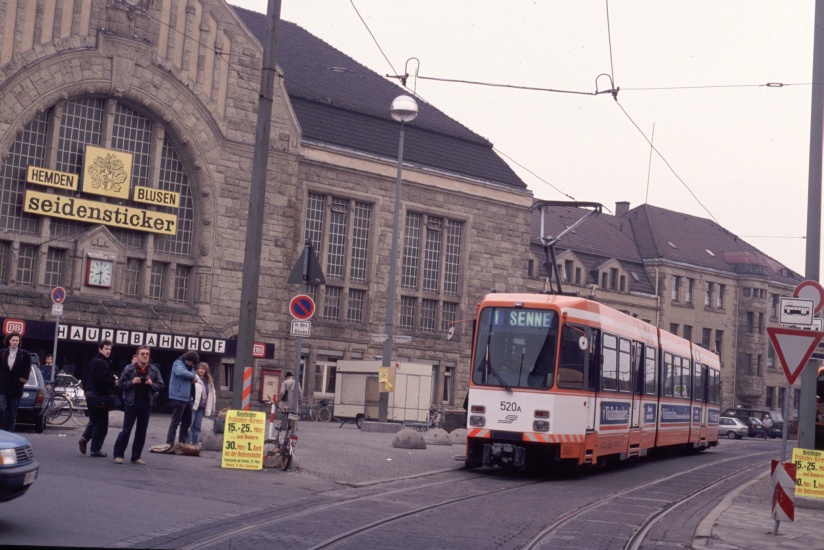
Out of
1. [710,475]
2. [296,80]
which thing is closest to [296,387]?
[710,475]

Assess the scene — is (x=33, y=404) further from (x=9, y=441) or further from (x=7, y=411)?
(x=9, y=441)

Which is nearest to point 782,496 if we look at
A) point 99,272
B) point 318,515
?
point 318,515

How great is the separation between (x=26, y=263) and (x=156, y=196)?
5.83 meters

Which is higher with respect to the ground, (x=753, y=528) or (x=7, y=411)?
(x=7, y=411)

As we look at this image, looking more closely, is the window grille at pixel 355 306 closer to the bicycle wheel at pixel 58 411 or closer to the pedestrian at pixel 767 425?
the bicycle wheel at pixel 58 411

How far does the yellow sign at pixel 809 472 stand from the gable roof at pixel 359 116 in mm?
35532

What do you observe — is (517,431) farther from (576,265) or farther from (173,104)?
(576,265)

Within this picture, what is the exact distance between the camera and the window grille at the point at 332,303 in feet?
171

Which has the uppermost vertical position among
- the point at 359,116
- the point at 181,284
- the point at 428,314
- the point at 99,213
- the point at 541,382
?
the point at 359,116

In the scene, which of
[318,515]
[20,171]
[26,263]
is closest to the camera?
[318,515]

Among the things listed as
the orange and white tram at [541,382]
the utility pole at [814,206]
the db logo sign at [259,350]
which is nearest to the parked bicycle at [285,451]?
the orange and white tram at [541,382]

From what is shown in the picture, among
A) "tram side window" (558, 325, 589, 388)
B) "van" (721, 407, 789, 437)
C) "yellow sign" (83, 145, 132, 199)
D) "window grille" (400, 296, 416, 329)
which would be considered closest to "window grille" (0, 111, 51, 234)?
"yellow sign" (83, 145, 132, 199)

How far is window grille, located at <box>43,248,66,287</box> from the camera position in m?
42.9

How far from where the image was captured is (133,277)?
45531mm
